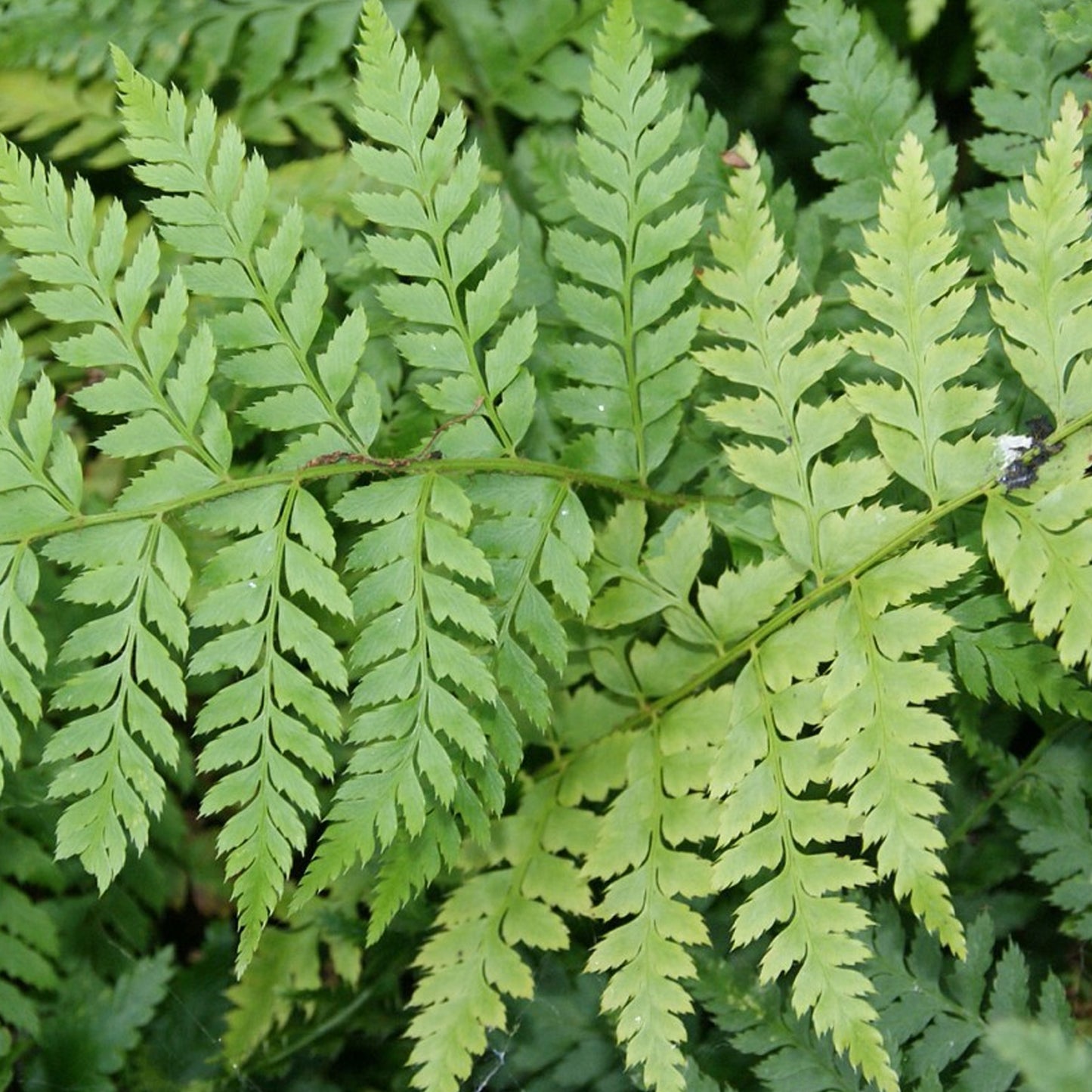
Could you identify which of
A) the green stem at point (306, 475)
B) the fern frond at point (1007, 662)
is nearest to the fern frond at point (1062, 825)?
the fern frond at point (1007, 662)

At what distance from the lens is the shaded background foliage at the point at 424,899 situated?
2.27 m

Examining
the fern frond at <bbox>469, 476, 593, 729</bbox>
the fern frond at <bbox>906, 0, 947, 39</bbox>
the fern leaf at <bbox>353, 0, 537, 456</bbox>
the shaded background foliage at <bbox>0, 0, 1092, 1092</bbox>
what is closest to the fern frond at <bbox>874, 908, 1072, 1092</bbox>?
the shaded background foliage at <bbox>0, 0, 1092, 1092</bbox>

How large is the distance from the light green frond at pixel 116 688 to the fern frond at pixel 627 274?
0.76 meters

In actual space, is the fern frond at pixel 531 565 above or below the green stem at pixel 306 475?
below

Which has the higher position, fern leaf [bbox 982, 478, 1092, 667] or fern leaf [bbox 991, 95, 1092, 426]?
fern leaf [bbox 991, 95, 1092, 426]

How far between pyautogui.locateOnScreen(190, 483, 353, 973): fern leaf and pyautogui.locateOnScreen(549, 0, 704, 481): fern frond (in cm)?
55

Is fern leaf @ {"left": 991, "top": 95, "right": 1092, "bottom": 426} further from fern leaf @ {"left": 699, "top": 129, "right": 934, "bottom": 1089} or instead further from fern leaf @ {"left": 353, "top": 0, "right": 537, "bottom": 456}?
fern leaf @ {"left": 353, "top": 0, "right": 537, "bottom": 456}

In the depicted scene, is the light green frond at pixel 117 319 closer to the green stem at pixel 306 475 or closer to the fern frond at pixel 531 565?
the green stem at pixel 306 475

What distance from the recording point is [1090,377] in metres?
1.90

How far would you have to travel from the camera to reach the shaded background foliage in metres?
2.27

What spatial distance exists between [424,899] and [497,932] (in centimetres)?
35

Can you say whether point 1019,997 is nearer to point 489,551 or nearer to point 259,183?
point 489,551

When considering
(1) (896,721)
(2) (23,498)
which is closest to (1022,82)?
(1) (896,721)

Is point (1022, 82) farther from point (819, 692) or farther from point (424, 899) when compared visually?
point (424, 899)
